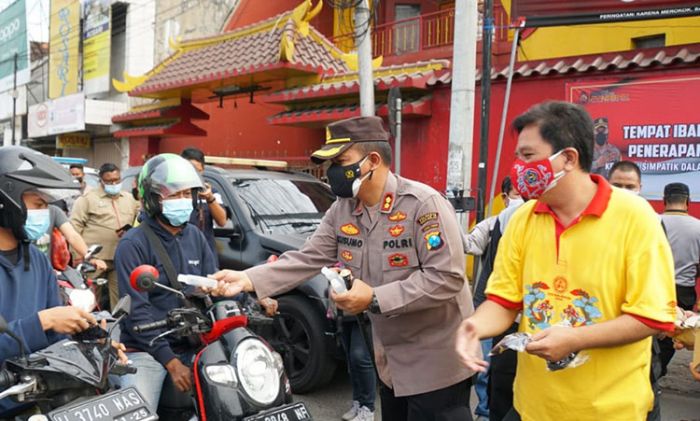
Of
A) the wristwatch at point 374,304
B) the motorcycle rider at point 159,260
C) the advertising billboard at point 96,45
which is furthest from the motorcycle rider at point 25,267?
the advertising billboard at point 96,45

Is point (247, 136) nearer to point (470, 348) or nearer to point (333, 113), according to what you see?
point (333, 113)

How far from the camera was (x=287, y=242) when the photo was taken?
5.65 meters

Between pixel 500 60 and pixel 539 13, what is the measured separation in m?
3.57

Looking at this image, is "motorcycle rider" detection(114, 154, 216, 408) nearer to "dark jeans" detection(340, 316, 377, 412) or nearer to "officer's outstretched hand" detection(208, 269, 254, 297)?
"officer's outstretched hand" detection(208, 269, 254, 297)

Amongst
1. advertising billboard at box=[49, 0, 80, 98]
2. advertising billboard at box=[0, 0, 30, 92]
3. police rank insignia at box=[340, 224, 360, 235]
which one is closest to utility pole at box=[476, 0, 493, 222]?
police rank insignia at box=[340, 224, 360, 235]

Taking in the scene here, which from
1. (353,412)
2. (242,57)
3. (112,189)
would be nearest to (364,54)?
(112,189)

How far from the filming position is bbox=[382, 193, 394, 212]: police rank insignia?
2861mm

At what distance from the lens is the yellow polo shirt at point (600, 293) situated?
1.94 metres

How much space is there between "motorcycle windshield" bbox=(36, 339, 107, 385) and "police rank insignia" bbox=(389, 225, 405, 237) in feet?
4.25

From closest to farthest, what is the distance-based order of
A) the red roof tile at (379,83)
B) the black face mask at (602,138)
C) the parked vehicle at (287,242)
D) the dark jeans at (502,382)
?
the dark jeans at (502,382)
the parked vehicle at (287,242)
the black face mask at (602,138)
the red roof tile at (379,83)

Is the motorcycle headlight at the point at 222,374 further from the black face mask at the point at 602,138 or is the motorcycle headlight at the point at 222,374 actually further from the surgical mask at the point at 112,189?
the black face mask at the point at 602,138

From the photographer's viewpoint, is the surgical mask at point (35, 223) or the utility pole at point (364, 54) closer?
the surgical mask at point (35, 223)

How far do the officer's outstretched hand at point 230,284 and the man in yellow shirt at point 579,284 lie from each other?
46.1 inches

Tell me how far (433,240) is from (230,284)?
0.96 m
